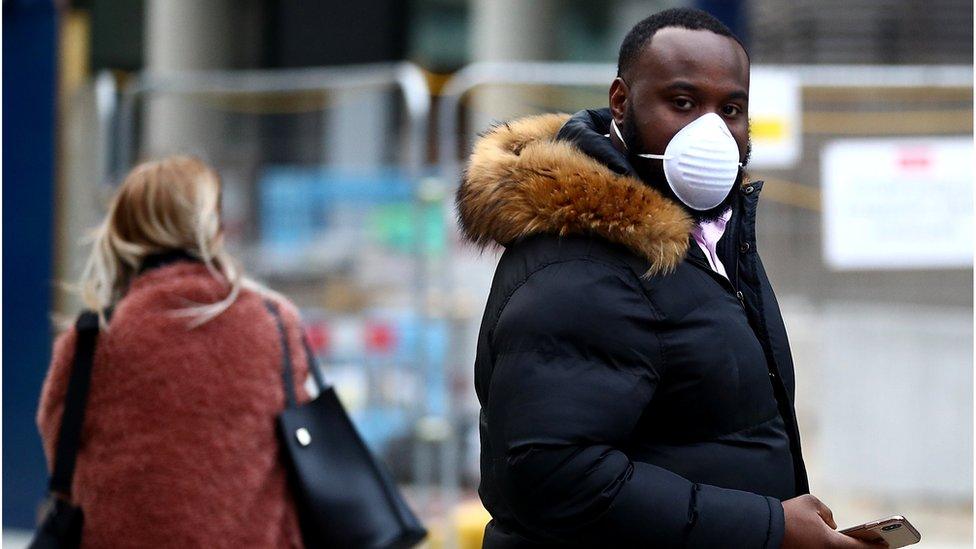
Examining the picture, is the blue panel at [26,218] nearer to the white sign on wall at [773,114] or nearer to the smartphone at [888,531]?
the white sign on wall at [773,114]

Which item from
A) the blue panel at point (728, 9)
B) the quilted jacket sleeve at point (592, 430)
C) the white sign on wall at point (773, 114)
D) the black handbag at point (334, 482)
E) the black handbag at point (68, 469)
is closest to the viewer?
the quilted jacket sleeve at point (592, 430)

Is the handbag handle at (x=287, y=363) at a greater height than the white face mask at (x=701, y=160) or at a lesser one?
lesser

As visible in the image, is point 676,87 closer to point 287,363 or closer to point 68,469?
point 287,363

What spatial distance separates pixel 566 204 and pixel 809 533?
606mm

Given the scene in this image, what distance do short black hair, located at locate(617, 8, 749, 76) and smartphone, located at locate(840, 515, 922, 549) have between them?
0.76 meters

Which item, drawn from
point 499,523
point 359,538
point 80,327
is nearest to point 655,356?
point 499,523

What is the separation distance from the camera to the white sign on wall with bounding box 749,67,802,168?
5.75 metres

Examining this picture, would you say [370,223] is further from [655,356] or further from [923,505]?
[655,356]

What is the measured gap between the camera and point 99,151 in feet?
20.0

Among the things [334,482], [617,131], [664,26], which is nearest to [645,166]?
[617,131]

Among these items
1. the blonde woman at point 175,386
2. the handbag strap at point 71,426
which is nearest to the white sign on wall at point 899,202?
the blonde woman at point 175,386

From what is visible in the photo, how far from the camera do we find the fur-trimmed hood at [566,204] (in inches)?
72.7

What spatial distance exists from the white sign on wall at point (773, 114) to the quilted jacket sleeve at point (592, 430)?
4116 millimetres

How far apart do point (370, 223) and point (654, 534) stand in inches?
190
